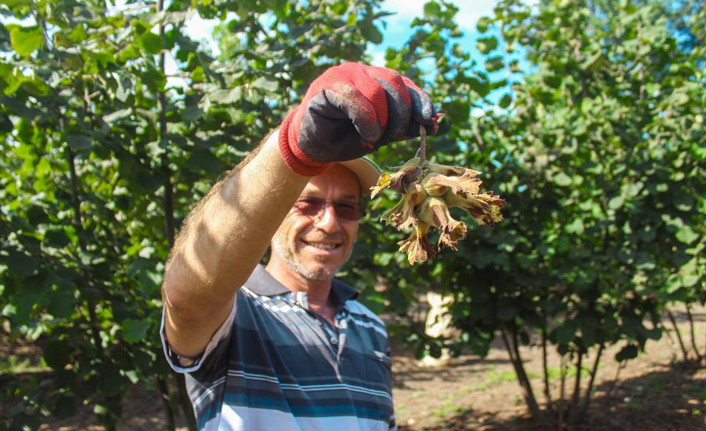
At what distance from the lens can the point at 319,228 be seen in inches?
82.6

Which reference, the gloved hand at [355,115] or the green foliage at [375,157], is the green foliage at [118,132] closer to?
the green foliage at [375,157]

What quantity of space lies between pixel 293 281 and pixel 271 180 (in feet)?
2.83

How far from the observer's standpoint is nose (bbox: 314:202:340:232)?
2096 mm

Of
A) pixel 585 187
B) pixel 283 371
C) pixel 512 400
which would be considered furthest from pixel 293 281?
pixel 512 400

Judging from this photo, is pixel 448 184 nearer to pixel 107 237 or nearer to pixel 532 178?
pixel 107 237

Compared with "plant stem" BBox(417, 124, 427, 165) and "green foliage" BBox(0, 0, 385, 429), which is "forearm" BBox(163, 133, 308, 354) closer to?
"plant stem" BBox(417, 124, 427, 165)

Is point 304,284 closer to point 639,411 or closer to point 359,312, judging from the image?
point 359,312

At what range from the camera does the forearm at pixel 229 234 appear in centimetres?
130

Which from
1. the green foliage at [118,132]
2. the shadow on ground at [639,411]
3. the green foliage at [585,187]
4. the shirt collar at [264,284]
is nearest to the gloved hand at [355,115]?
the shirt collar at [264,284]

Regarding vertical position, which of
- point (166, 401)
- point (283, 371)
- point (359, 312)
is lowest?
point (166, 401)

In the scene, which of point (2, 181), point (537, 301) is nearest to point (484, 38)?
point (537, 301)

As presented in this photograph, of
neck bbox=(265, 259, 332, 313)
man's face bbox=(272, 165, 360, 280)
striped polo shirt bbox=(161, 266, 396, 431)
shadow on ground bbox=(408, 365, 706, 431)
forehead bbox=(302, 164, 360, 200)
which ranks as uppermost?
forehead bbox=(302, 164, 360, 200)

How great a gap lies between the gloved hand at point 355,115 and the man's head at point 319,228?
85 centimetres

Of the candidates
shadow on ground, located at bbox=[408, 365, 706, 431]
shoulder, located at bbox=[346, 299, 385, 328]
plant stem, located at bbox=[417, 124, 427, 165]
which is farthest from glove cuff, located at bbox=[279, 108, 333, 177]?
shadow on ground, located at bbox=[408, 365, 706, 431]
